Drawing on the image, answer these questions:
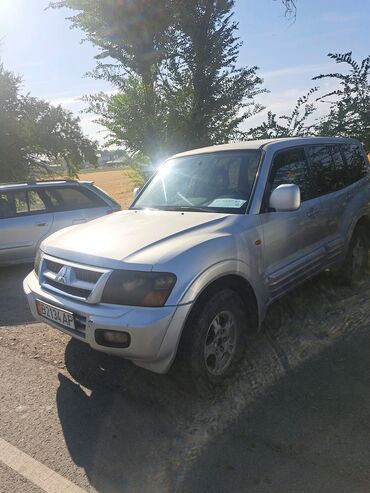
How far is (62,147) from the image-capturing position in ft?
45.2

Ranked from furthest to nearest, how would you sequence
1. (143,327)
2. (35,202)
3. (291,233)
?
(35,202) < (291,233) < (143,327)

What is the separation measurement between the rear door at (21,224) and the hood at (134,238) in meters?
3.11

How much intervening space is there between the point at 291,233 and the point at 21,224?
446 centimetres


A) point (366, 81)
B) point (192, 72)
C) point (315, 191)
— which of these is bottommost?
point (315, 191)

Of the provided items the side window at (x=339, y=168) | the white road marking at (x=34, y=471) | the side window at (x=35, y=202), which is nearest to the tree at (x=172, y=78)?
the side window at (x=35, y=202)

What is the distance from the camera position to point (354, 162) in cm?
513

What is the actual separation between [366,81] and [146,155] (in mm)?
4630

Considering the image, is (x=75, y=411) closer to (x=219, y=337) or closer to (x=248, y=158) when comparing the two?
(x=219, y=337)

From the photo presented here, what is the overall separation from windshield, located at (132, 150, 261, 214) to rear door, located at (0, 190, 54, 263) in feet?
9.64

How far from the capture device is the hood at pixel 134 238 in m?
2.81

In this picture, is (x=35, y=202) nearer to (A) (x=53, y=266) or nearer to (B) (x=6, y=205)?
(B) (x=6, y=205)

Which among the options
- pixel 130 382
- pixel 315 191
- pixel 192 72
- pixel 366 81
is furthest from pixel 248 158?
pixel 192 72

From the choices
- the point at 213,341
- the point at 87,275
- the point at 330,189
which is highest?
the point at 330,189

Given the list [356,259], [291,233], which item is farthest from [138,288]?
[356,259]
